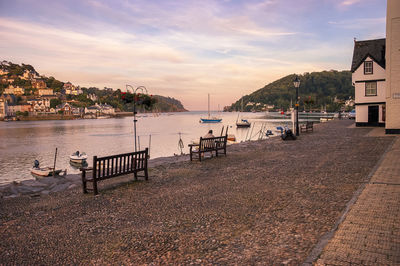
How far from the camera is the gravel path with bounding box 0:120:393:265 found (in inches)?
180

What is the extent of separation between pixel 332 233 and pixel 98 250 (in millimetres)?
3905

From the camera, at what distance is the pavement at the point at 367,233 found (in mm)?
3939

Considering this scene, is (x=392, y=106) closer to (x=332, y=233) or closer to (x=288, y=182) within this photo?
(x=288, y=182)

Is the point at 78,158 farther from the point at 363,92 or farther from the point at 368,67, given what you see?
the point at 368,67

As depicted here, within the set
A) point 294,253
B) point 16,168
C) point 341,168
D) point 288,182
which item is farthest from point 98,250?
point 16,168

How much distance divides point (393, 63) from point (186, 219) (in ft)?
73.2

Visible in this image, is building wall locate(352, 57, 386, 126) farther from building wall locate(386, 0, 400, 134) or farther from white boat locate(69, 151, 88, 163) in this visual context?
white boat locate(69, 151, 88, 163)

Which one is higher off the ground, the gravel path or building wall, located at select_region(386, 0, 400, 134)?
building wall, located at select_region(386, 0, 400, 134)

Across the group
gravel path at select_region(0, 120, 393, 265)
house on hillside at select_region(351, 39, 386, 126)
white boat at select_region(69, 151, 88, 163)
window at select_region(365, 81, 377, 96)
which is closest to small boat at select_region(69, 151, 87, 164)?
white boat at select_region(69, 151, 88, 163)

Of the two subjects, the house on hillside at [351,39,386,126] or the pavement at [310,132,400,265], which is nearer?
the pavement at [310,132,400,265]

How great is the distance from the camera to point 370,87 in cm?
3338

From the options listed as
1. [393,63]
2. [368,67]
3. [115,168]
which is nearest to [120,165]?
[115,168]

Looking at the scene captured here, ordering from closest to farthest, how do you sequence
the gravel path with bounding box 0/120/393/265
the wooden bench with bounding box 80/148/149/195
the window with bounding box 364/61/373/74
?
the gravel path with bounding box 0/120/393/265 < the wooden bench with bounding box 80/148/149/195 < the window with bounding box 364/61/373/74

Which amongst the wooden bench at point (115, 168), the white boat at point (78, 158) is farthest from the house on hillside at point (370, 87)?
the wooden bench at point (115, 168)
